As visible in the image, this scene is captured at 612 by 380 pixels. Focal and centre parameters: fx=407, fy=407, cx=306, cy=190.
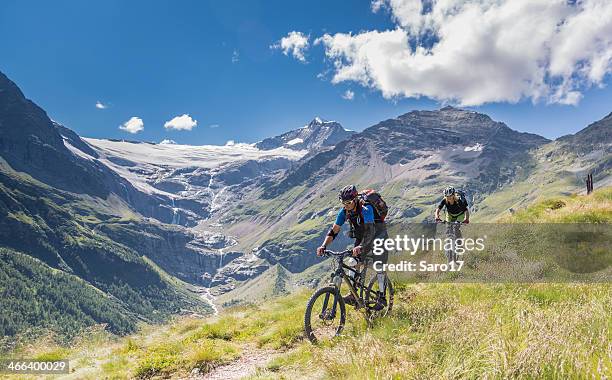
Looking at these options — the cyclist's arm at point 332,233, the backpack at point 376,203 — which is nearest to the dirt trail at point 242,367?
the cyclist's arm at point 332,233

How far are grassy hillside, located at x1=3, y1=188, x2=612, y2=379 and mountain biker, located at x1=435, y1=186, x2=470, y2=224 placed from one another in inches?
134

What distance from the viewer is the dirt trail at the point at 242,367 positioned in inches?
385

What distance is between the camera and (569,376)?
15.5 ft

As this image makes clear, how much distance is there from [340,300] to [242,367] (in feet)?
9.94

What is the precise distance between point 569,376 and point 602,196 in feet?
83.5

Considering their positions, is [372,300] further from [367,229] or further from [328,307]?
[367,229]

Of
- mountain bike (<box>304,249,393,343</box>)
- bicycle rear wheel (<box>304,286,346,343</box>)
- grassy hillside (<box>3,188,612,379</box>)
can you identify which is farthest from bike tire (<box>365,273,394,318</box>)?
bicycle rear wheel (<box>304,286,346,343</box>)

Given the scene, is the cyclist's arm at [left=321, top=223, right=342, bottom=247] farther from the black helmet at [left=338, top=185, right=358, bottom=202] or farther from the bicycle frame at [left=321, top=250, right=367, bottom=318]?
the black helmet at [left=338, top=185, right=358, bottom=202]

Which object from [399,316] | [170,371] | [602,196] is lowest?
[170,371]

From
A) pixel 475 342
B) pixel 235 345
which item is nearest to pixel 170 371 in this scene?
pixel 235 345

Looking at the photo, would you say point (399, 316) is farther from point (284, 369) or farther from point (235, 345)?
point (235, 345)

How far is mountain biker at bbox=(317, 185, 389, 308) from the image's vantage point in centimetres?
1116

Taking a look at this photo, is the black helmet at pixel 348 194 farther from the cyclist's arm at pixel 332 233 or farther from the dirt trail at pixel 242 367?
the dirt trail at pixel 242 367

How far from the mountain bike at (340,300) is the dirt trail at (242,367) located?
1404mm
